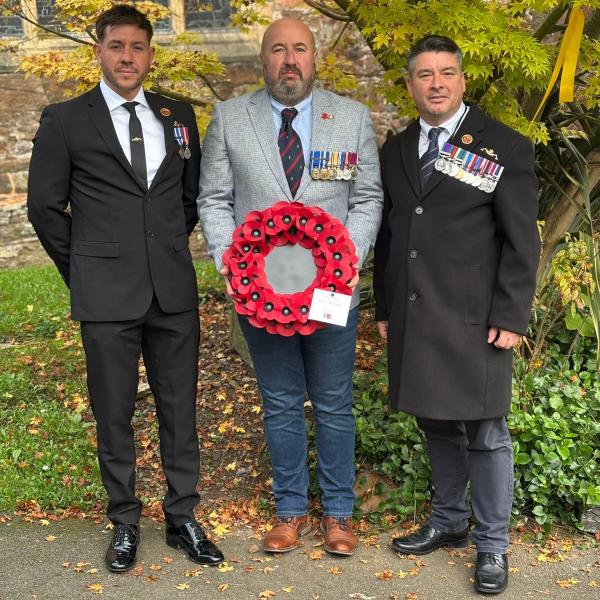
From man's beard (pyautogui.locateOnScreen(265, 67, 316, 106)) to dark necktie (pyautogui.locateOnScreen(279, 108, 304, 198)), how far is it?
6cm

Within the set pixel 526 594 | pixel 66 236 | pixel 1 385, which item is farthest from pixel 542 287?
pixel 1 385

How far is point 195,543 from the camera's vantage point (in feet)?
14.3

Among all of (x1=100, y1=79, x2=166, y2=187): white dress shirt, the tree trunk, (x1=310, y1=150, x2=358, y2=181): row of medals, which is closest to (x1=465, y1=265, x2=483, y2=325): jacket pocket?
(x1=310, y1=150, x2=358, y2=181): row of medals

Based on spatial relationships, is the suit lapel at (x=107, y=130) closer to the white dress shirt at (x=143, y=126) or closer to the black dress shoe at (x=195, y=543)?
the white dress shirt at (x=143, y=126)

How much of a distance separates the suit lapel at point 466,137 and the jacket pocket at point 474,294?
38cm

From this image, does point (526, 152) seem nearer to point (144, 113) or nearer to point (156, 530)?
point (144, 113)

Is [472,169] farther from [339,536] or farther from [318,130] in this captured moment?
[339,536]

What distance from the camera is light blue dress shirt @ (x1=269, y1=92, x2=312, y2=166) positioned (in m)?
4.20

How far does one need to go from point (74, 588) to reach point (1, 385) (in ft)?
8.40

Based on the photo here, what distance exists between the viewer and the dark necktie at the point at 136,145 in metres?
4.07

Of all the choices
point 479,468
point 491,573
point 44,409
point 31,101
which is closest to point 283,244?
point 479,468

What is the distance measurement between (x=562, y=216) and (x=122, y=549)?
125 inches

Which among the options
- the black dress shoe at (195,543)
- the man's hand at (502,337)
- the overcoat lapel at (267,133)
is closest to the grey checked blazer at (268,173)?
the overcoat lapel at (267,133)

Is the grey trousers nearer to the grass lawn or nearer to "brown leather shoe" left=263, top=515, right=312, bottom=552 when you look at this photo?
"brown leather shoe" left=263, top=515, right=312, bottom=552
